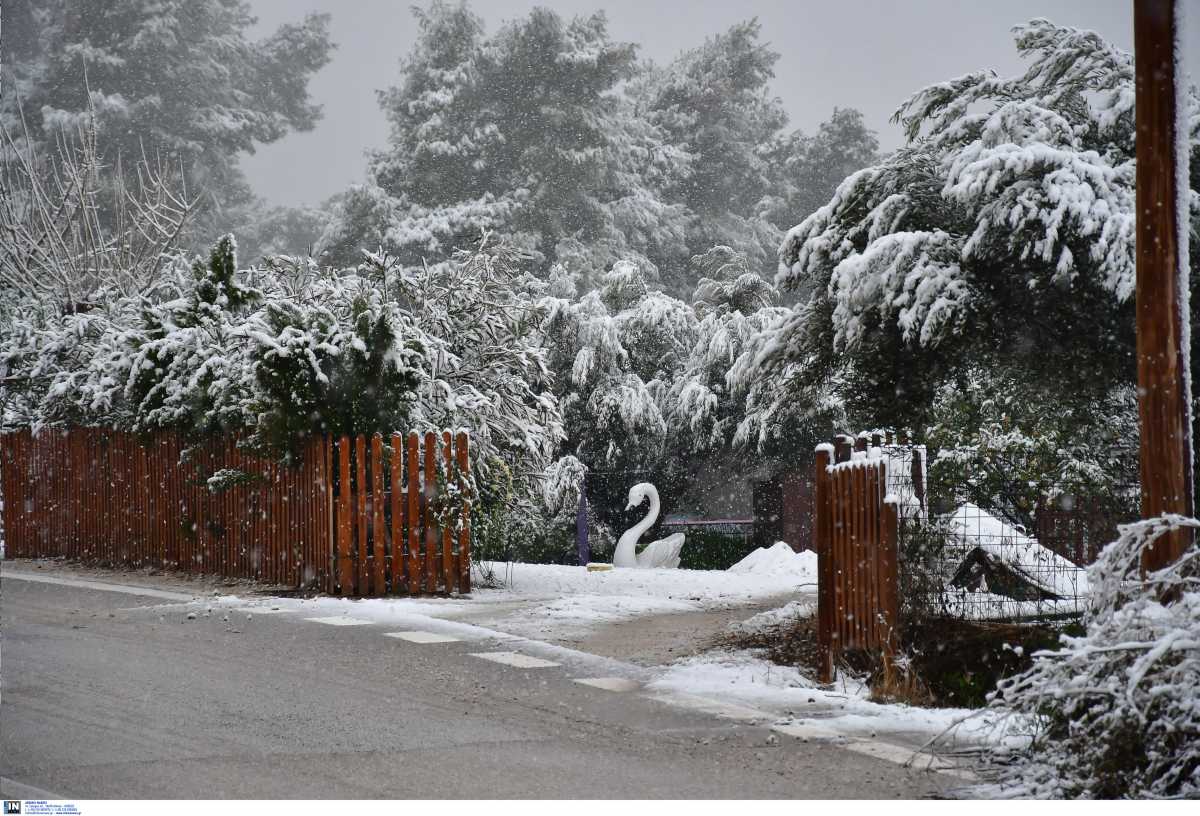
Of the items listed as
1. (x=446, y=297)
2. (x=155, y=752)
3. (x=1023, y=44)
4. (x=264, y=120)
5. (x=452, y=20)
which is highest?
(x=452, y=20)

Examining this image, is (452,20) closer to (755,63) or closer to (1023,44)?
(755,63)

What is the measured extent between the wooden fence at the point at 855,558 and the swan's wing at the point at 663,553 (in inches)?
293

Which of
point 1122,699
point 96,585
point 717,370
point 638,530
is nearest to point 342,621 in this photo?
point 96,585

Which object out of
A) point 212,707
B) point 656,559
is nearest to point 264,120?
point 656,559

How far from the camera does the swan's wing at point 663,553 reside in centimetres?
1332

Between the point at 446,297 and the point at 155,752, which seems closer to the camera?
the point at 155,752

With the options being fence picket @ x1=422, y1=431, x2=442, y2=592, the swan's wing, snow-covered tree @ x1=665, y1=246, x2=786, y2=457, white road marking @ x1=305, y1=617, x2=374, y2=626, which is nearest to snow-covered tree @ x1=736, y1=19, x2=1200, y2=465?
fence picket @ x1=422, y1=431, x2=442, y2=592

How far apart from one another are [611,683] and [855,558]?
130 cm

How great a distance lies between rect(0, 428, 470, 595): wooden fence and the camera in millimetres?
8781

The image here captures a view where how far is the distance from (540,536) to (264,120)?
20.6ft

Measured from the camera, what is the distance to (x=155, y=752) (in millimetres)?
4320

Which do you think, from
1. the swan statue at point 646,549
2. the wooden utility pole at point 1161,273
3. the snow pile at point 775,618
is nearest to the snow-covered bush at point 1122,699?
the wooden utility pole at point 1161,273

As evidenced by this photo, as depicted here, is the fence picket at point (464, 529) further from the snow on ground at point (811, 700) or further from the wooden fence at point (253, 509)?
the snow on ground at point (811, 700)

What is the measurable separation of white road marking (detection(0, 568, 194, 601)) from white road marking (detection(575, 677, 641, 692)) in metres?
4.09
